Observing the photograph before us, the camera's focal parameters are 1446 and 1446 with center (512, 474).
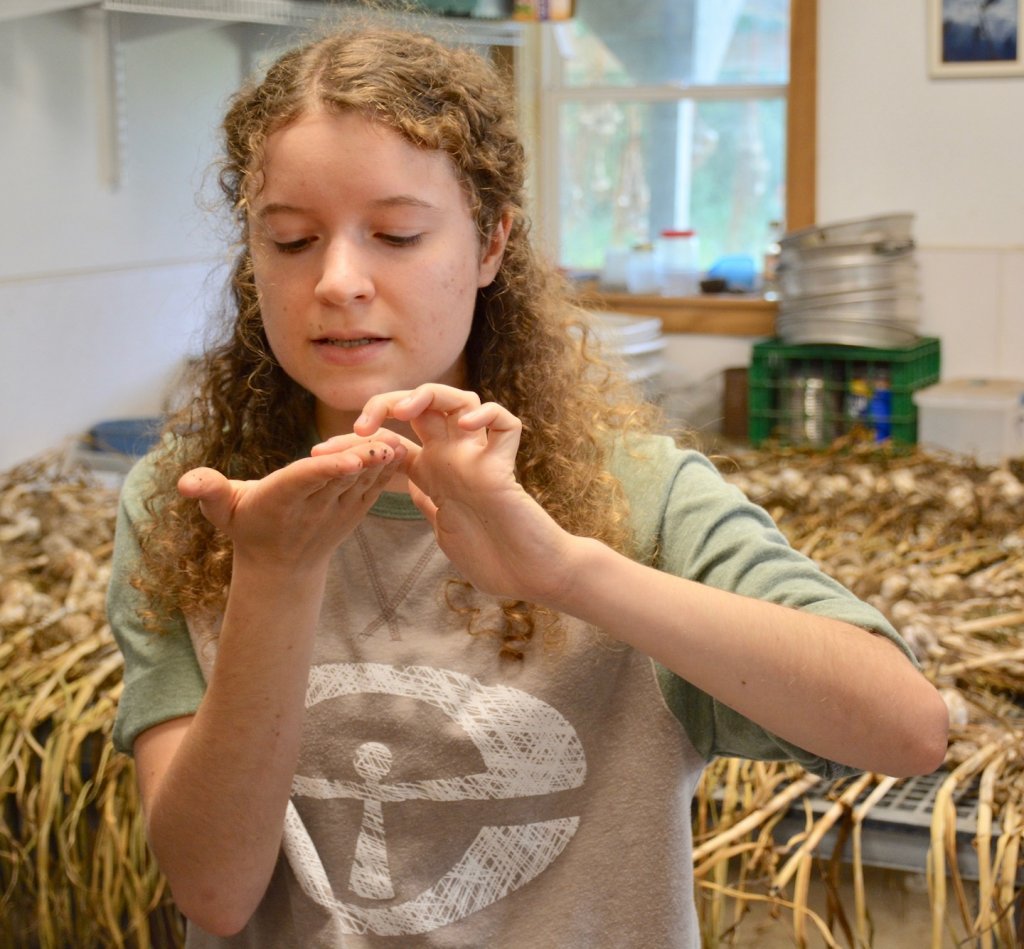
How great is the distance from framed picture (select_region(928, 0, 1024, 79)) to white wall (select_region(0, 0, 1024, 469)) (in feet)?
0.10

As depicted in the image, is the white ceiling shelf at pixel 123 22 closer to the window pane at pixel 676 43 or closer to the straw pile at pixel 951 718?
the window pane at pixel 676 43

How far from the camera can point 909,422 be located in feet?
9.29

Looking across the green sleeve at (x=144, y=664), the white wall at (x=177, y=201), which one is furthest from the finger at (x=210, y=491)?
the white wall at (x=177, y=201)

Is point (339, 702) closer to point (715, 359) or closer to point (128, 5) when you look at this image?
point (128, 5)

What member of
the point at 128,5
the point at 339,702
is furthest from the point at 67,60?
the point at 339,702

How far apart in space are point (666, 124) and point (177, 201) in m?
1.22

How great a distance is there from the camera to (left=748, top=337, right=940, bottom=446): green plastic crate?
9.31 feet

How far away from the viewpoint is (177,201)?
2.86 metres

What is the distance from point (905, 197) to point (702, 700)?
2.31 metres

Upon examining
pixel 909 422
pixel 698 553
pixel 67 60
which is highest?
pixel 67 60

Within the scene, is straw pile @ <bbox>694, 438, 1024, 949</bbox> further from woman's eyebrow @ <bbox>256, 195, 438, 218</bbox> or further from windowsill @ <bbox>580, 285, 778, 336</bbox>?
windowsill @ <bbox>580, 285, 778, 336</bbox>

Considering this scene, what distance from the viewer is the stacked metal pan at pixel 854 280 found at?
2.85 m

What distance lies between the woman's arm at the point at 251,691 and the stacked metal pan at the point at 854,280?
215 centimetres

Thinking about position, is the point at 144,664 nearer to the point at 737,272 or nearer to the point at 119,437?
the point at 119,437
